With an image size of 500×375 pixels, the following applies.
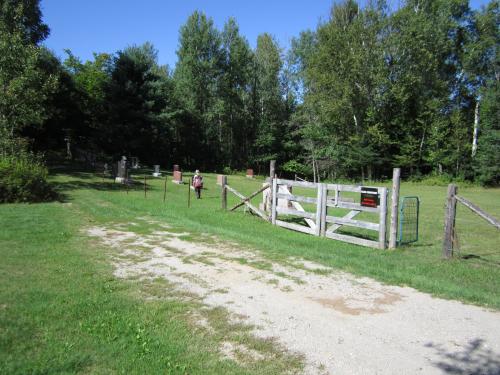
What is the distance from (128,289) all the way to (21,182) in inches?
487

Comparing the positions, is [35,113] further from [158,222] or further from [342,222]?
[342,222]

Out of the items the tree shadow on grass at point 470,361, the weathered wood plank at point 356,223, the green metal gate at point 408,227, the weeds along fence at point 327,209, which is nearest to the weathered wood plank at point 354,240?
the weeds along fence at point 327,209

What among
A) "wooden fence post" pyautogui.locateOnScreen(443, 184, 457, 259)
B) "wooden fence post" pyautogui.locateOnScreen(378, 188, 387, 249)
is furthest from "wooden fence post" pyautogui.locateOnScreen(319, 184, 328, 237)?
"wooden fence post" pyautogui.locateOnScreen(443, 184, 457, 259)

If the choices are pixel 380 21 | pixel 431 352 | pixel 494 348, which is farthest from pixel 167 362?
pixel 380 21

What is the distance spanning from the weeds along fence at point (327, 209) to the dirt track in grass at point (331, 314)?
3154mm

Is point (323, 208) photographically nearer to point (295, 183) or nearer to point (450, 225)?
point (295, 183)

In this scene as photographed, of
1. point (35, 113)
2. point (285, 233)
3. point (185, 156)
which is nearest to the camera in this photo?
point (285, 233)

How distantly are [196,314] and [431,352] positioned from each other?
275 cm

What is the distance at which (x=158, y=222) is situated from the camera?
12.6 meters

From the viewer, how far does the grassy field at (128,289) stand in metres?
3.99

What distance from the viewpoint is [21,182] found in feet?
52.5

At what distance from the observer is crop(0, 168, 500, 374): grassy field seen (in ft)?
13.1

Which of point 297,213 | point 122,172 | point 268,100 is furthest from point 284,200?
point 268,100

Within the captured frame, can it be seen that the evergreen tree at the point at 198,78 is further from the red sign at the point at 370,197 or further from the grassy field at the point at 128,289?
the red sign at the point at 370,197
